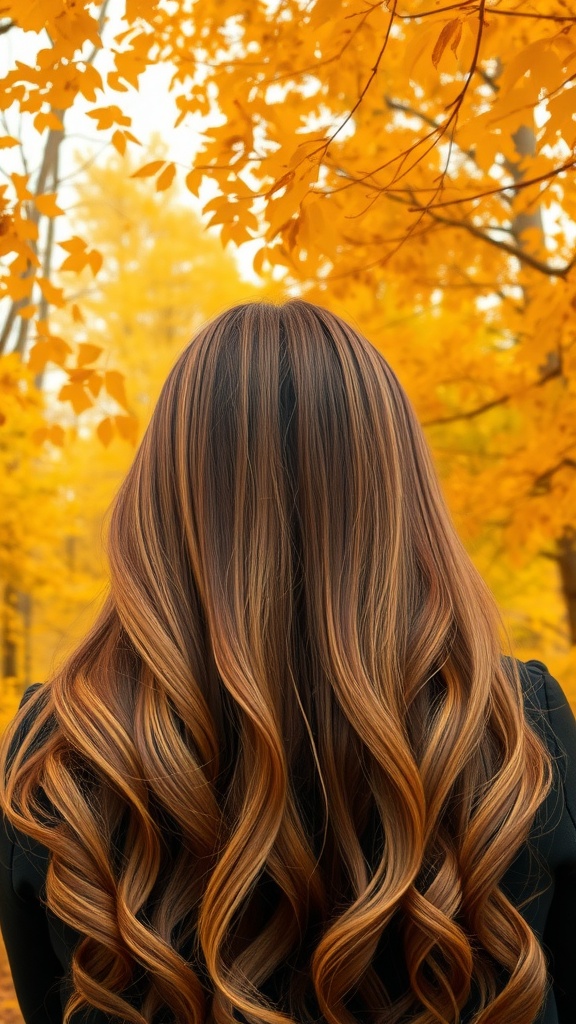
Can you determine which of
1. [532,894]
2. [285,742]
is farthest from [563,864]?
[285,742]

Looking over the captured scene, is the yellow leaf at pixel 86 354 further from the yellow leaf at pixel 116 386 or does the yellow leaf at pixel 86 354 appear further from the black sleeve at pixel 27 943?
the black sleeve at pixel 27 943

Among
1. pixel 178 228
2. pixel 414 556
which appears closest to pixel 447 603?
pixel 414 556

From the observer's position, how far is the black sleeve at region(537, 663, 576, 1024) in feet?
3.85

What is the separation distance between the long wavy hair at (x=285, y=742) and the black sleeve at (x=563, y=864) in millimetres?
68

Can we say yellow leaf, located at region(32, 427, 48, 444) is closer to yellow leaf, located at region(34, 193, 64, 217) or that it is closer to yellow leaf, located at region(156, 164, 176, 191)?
yellow leaf, located at region(34, 193, 64, 217)

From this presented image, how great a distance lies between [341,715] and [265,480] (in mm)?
341

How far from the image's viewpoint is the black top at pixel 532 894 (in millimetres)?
1175

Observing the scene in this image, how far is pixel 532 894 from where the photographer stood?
1.17 meters

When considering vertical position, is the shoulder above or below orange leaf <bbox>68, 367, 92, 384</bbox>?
below

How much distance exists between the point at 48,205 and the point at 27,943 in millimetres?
1735

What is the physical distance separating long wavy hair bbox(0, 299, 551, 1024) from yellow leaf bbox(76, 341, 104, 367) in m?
1.29

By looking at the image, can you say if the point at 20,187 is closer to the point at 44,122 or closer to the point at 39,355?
the point at 44,122

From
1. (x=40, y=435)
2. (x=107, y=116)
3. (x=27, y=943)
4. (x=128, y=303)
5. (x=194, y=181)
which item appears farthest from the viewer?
(x=128, y=303)

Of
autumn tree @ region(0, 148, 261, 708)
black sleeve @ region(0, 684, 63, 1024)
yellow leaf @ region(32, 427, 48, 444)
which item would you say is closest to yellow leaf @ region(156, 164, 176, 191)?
yellow leaf @ region(32, 427, 48, 444)
